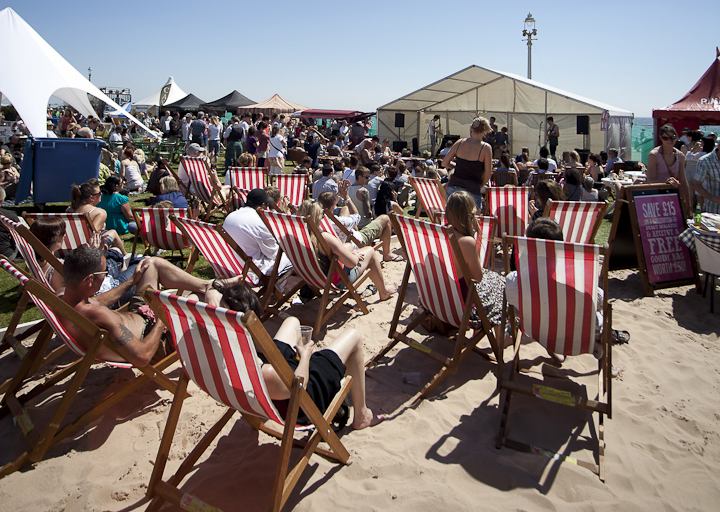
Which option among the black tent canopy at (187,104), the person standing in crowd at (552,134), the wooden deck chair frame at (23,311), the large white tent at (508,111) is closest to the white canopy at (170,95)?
the black tent canopy at (187,104)

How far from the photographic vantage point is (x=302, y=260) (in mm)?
3932

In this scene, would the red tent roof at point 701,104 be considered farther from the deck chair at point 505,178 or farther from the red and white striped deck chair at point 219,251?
the red and white striped deck chair at point 219,251

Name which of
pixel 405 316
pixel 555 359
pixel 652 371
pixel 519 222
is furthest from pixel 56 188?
pixel 652 371

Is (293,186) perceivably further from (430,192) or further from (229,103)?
(229,103)

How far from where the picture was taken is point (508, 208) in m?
5.43

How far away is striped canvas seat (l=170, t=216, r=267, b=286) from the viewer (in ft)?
13.8

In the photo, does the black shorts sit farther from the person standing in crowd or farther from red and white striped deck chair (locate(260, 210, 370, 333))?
the person standing in crowd

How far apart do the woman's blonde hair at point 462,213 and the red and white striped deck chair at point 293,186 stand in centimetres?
422

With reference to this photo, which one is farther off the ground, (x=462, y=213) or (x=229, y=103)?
(x=229, y=103)

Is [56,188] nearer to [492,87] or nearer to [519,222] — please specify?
[519,222]

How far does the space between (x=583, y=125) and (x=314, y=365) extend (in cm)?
1688

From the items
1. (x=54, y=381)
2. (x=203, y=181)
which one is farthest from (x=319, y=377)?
(x=203, y=181)

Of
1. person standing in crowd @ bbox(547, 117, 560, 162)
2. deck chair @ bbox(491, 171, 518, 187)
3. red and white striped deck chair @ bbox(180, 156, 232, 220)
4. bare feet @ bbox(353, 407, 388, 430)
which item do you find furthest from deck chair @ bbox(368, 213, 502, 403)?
person standing in crowd @ bbox(547, 117, 560, 162)

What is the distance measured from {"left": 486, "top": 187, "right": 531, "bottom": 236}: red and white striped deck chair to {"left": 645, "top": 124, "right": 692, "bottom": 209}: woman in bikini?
145 cm
